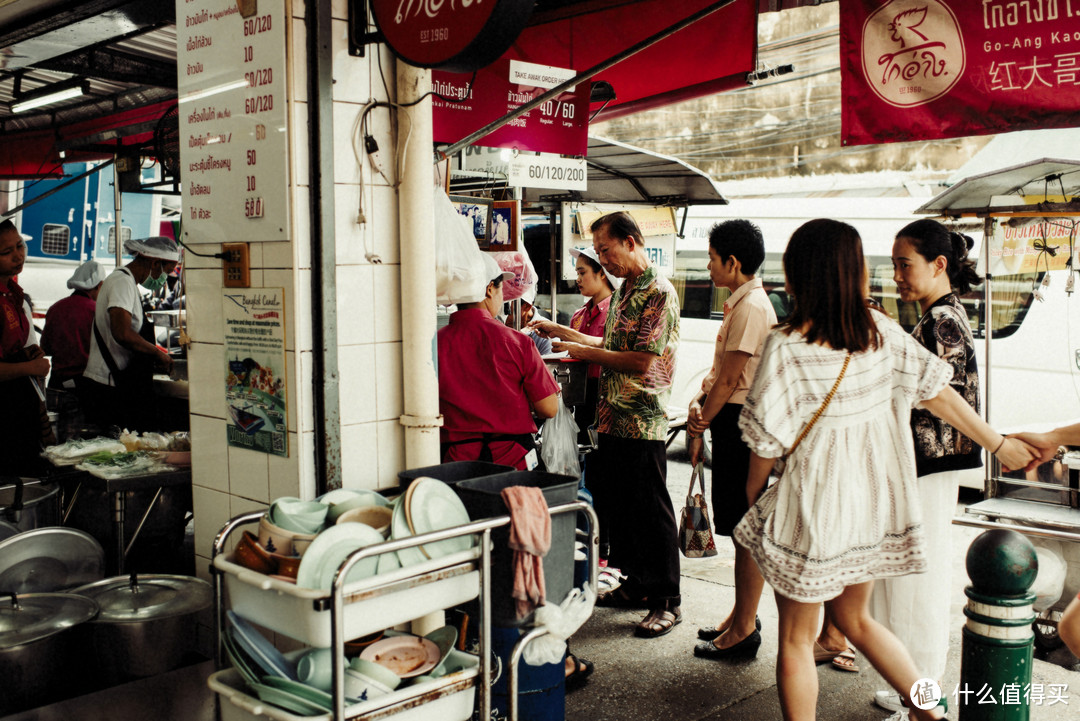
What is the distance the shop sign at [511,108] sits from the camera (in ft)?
13.7

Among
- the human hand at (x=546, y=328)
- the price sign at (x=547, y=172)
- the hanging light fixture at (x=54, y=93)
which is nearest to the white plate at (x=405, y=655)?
the price sign at (x=547, y=172)

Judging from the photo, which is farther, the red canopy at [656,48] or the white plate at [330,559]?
the red canopy at [656,48]

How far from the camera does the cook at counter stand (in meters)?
5.79

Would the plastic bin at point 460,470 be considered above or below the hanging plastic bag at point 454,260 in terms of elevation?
below

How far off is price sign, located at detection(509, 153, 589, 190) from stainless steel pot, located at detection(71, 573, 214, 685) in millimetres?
2767

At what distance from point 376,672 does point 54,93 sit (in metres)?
5.80

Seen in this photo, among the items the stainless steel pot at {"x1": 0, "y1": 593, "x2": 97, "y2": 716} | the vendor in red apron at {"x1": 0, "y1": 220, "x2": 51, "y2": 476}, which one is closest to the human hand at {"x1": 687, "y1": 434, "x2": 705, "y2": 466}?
the stainless steel pot at {"x1": 0, "y1": 593, "x2": 97, "y2": 716}

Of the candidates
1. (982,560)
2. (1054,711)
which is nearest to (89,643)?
(982,560)

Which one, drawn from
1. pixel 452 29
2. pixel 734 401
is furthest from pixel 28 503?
pixel 734 401

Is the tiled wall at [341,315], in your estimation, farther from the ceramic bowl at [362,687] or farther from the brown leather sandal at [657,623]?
the brown leather sandal at [657,623]

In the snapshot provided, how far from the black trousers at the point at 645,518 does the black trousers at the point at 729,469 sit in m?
0.43

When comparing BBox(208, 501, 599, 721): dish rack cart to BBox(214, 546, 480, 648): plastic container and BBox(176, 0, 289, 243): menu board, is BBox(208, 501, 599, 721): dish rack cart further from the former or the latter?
BBox(176, 0, 289, 243): menu board

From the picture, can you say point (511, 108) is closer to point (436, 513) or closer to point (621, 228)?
point (621, 228)

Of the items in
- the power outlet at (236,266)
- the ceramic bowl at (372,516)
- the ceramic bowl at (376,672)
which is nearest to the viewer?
the ceramic bowl at (376,672)
